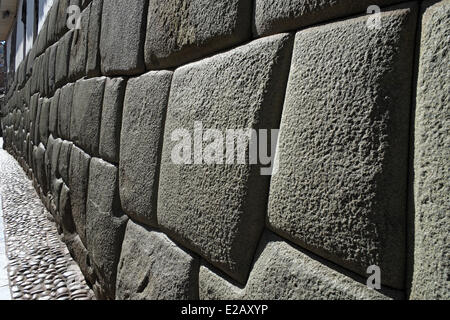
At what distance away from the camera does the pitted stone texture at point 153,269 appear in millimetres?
1047

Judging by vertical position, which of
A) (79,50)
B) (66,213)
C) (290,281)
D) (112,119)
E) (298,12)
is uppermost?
(79,50)

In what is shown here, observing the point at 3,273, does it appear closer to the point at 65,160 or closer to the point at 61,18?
the point at 65,160

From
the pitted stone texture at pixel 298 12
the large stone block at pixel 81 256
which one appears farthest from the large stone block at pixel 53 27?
the pitted stone texture at pixel 298 12

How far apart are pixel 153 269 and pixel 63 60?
2076 mm

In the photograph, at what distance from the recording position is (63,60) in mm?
2803

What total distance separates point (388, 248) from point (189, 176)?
0.57 m

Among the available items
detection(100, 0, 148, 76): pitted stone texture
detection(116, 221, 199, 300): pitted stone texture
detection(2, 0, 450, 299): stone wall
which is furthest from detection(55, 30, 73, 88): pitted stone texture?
detection(116, 221, 199, 300): pitted stone texture

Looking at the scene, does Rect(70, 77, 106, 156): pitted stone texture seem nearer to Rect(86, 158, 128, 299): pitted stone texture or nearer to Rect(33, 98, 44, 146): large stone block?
Rect(86, 158, 128, 299): pitted stone texture

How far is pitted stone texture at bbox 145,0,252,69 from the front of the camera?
90 cm

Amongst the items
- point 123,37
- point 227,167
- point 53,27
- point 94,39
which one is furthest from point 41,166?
point 227,167

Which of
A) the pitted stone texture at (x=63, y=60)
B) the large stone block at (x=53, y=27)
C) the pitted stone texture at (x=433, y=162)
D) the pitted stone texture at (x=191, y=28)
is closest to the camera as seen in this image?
the pitted stone texture at (x=433, y=162)

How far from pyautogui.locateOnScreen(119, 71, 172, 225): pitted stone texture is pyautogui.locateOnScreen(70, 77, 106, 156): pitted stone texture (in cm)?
37

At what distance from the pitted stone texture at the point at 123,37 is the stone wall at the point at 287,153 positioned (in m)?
0.01

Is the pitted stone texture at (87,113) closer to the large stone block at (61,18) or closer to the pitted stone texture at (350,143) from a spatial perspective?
the large stone block at (61,18)
